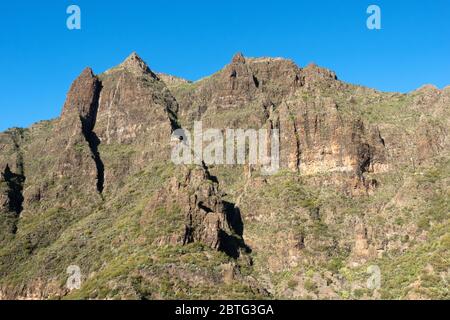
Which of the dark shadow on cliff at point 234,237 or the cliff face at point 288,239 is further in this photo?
the dark shadow on cliff at point 234,237

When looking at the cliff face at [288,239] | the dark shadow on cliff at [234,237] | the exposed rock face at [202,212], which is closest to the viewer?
the cliff face at [288,239]

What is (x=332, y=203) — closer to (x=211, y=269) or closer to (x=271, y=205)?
(x=271, y=205)

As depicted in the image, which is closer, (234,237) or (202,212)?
(202,212)

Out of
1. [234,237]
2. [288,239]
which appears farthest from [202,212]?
[288,239]

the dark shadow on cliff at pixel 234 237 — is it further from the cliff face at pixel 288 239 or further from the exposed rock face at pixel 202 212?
the cliff face at pixel 288 239

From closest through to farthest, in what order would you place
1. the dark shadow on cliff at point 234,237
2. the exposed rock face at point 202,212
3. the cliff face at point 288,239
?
the cliff face at point 288,239 < the exposed rock face at point 202,212 < the dark shadow on cliff at point 234,237

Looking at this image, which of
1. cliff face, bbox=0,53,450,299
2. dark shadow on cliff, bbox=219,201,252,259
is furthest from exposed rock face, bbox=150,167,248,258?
cliff face, bbox=0,53,450,299

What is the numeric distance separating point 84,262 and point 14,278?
2380 cm

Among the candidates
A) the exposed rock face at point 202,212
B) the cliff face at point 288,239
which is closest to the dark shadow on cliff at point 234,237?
the exposed rock face at point 202,212

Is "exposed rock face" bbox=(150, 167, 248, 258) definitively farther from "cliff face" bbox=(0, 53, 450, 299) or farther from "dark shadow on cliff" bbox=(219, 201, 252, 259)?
"cliff face" bbox=(0, 53, 450, 299)

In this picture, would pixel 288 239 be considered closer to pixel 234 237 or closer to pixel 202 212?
pixel 234 237

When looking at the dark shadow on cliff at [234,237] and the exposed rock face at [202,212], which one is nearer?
the exposed rock face at [202,212]
